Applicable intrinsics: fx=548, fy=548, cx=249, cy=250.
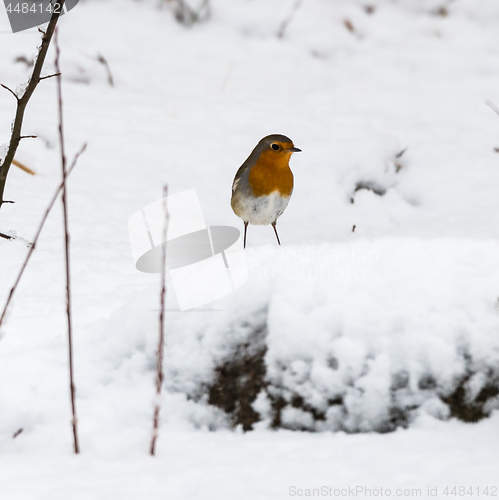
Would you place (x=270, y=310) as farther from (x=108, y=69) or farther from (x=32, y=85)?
(x=108, y=69)

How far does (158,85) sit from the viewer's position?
4406 millimetres

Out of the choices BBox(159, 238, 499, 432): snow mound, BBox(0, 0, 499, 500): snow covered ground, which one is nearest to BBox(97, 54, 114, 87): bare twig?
BBox(0, 0, 499, 500): snow covered ground

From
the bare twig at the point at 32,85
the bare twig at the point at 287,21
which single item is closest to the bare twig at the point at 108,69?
the bare twig at the point at 287,21

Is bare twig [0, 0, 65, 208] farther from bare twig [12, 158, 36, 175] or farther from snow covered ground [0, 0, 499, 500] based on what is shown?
bare twig [12, 158, 36, 175]

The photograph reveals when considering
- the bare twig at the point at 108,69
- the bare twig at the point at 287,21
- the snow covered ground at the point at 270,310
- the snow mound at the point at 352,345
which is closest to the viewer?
the snow covered ground at the point at 270,310

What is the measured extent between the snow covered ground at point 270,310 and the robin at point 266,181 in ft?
1.20

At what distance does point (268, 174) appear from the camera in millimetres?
2445

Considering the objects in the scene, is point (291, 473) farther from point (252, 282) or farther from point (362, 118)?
point (362, 118)

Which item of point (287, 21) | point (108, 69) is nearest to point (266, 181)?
point (108, 69)

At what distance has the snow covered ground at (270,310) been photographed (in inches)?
47.7

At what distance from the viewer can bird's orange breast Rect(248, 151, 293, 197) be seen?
2436 mm

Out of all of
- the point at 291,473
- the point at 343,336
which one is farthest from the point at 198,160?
the point at 291,473

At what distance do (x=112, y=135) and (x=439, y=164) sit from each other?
2174mm

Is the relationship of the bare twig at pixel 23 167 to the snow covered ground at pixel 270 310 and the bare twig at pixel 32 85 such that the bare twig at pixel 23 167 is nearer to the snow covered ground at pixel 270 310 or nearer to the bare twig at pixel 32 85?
the snow covered ground at pixel 270 310
